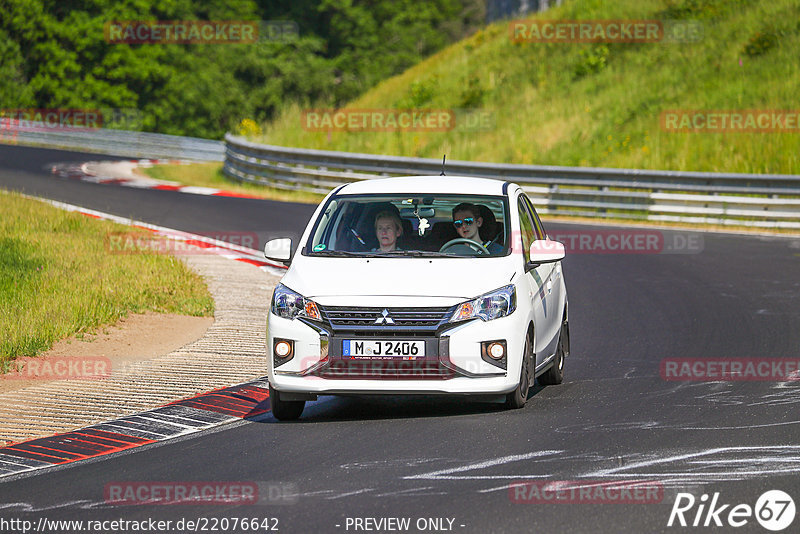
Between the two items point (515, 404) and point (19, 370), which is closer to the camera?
point (515, 404)

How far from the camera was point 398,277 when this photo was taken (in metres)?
8.73

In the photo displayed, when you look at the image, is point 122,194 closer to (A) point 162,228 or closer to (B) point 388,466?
(A) point 162,228

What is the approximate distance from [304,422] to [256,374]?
2.07 m

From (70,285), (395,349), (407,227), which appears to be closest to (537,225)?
(407,227)

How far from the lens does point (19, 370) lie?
441 inches

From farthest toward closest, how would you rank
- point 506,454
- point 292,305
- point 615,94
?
1. point 615,94
2. point 292,305
3. point 506,454

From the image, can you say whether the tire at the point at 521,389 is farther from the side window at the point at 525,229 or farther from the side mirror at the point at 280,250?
the side mirror at the point at 280,250

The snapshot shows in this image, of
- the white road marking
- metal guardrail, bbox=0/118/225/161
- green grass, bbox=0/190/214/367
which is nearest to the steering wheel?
the white road marking

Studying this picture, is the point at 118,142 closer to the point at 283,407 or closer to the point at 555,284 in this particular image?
the point at 555,284

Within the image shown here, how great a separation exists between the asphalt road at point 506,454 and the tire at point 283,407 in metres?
0.09

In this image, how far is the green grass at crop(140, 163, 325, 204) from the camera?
99.5 ft

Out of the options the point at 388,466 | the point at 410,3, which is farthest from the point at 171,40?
the point at 388,466

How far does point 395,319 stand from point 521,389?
1.12 meters

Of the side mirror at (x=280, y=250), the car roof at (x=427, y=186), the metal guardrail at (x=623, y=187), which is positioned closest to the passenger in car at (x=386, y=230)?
the car roof at (x=427, y=186)
